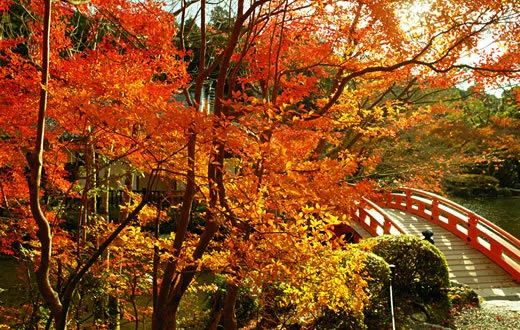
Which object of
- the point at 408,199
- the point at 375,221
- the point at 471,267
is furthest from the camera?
the point at 408,199

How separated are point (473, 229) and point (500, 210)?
15.4 metres

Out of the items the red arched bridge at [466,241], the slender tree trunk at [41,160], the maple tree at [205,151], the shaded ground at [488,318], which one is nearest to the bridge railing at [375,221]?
the red arched bridge at [466,241]

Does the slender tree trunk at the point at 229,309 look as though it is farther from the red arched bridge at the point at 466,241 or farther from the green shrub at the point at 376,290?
the red arched bridge at the point at 466,241

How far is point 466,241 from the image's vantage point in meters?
12.1

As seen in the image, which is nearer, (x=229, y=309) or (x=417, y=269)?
(x=229, y=309)

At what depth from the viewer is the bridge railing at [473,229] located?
10642 mm

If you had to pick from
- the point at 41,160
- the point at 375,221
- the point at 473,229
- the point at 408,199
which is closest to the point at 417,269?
the point at 375,221

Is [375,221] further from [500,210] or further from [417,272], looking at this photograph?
[500,210]

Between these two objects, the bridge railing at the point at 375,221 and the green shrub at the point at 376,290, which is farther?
the bridge railing at the point at 375,221

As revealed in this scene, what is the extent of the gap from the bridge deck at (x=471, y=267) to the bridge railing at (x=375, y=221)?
4.68 feet

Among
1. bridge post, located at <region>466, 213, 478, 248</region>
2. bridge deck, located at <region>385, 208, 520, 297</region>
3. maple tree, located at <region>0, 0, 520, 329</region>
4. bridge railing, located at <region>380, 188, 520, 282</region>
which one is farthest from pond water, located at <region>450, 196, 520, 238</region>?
maple tree, located at <region>0, 0, 520, 329</region>

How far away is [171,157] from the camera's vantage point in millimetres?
4227

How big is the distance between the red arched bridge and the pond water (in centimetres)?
941

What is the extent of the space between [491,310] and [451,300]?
747 mm
